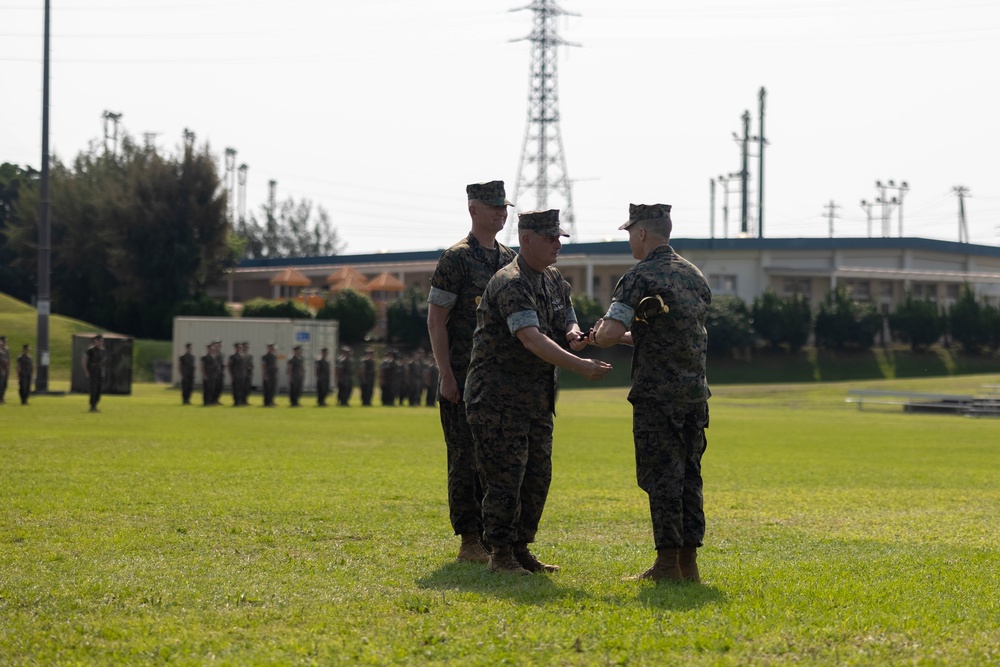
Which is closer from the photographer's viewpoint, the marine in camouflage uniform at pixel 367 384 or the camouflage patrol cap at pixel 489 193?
the camouflage patrol cap at pixel 489 193

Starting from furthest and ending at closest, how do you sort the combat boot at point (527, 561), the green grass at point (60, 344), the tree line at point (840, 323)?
the tree line at point (840, 323), the green grass at point (60, 344), the combat boot at point (527, 561)

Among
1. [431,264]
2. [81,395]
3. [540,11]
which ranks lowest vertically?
[81,395]

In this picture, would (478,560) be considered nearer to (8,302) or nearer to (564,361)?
(564,361)

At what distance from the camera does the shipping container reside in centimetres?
4641

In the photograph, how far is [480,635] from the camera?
539 centimetres

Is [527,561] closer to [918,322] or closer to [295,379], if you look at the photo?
[295,379]

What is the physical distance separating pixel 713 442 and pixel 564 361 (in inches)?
616

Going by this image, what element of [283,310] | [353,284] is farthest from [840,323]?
[283,310]

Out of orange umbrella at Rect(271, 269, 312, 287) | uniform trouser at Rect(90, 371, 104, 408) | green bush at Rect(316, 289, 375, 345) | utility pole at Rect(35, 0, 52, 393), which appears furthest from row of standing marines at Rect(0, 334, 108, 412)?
orange umbrella at Rect(271, 269, 312, 287)

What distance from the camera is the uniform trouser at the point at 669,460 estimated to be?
695cm

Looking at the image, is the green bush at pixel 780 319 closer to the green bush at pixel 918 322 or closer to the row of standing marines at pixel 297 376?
the green bush at pixel 918 322

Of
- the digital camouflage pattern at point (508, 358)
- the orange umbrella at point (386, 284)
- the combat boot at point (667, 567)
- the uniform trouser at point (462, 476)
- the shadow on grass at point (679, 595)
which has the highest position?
the orange umbrella at point (386, 284)

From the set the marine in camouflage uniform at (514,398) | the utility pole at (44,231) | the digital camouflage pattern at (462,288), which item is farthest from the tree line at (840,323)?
the marine in camouflage uniform at (514,398)

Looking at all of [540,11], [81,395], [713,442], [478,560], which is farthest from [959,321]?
[478,560]
